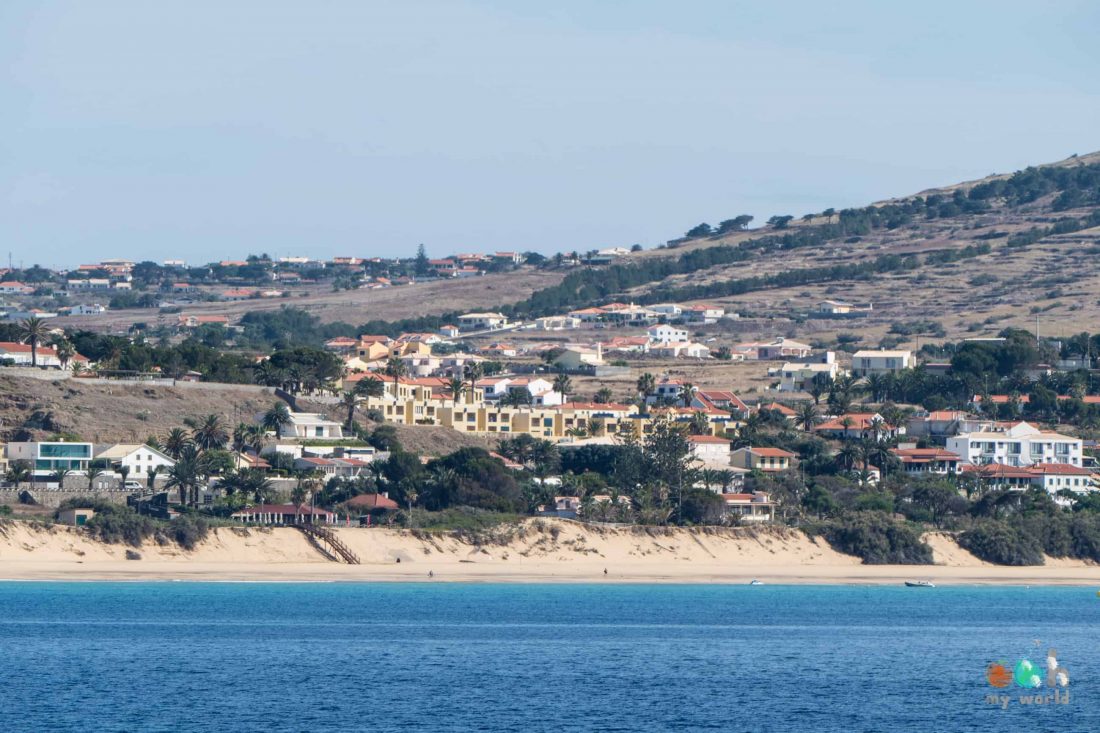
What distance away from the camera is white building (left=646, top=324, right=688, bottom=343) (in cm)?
19085

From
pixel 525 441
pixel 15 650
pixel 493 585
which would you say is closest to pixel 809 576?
pixel 493 585

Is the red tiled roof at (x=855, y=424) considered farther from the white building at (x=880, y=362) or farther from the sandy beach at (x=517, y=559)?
the white building at (x=880, y=362)

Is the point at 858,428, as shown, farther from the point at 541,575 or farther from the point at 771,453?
the point at 541,575

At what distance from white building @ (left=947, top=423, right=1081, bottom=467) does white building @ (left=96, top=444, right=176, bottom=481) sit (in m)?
48.6

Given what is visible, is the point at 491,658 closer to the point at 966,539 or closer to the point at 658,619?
the point at 658,619

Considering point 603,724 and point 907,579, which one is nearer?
point 603,724

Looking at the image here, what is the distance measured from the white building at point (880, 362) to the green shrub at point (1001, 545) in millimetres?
57779

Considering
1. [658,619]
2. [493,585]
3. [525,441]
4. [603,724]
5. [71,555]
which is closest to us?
[603,724]

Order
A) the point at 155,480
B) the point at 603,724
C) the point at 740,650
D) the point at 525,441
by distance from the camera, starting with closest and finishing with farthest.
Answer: the point at 603,724 → the point at 740,650 → the point at 155,480 → the point at 525,441

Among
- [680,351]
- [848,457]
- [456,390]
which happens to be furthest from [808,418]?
[680,351]

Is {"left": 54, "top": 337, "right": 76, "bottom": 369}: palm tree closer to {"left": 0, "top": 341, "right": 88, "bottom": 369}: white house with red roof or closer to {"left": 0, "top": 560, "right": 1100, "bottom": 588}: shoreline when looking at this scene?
{"left": 0, "top": 341, "right": 88, "bottom": 369}: white house with red roof

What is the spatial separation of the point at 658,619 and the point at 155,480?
31605 mm

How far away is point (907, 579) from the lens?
92750 mm

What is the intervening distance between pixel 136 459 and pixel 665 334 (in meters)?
99.0
